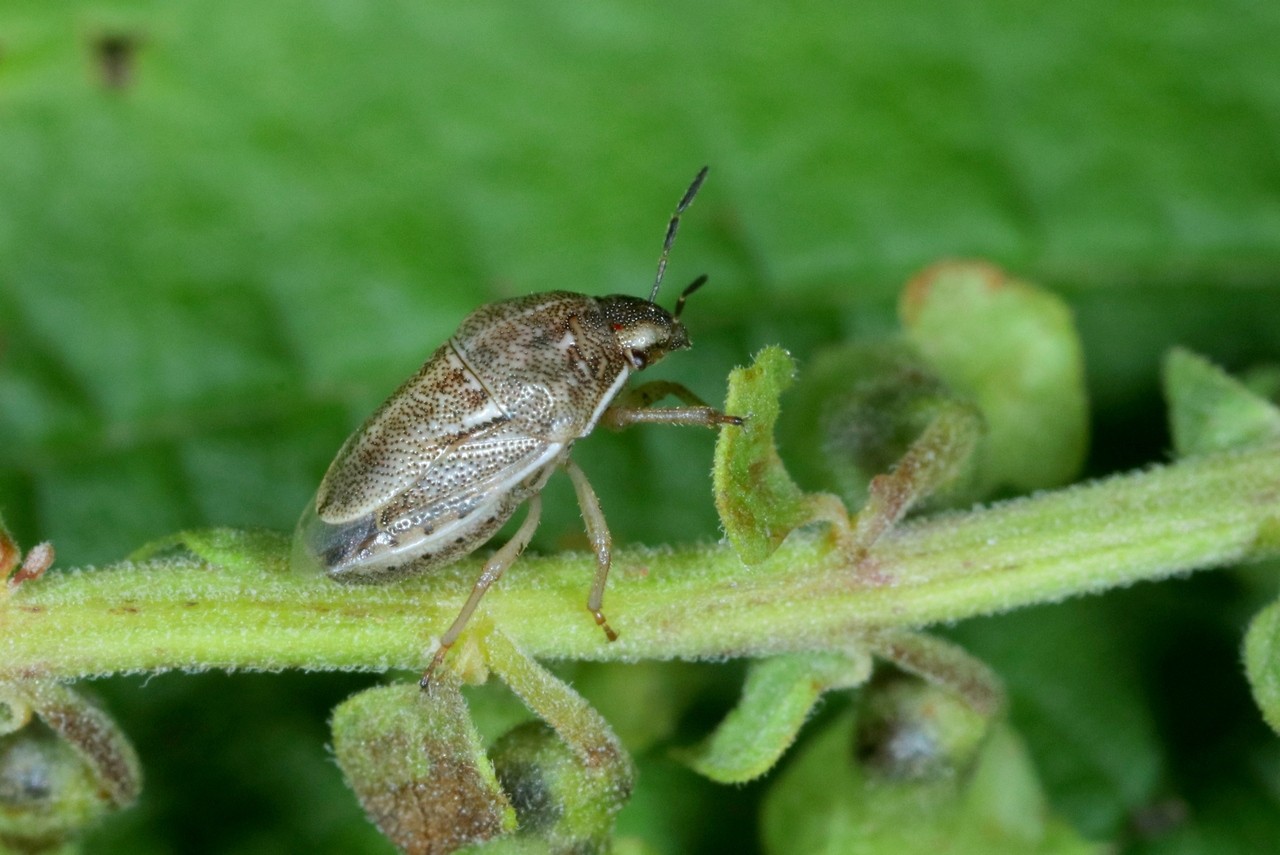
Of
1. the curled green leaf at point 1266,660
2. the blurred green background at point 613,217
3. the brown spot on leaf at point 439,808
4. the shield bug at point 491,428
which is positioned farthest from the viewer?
the blurred green background at point 613,217

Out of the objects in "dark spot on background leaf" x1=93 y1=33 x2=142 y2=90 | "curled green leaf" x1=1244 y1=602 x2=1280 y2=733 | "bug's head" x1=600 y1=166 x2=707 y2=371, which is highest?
"dark spot on background leaf" x1=93 y1=33 x2=142 y2=90

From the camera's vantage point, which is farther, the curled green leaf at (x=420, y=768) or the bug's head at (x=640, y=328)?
Answer: the bug's head at (x=640, y=328)

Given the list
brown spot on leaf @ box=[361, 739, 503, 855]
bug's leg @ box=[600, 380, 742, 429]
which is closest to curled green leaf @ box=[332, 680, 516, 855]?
brown spot on leaf @ box=[361, 739, 503, 855]

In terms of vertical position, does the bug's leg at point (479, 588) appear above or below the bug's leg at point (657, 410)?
above

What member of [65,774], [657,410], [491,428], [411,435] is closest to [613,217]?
[657,410]

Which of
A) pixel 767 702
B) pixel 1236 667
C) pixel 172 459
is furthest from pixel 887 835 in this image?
pixel 172 459

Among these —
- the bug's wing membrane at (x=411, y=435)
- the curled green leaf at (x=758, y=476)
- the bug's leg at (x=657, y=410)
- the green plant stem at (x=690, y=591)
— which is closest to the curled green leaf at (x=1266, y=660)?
the green plant stem at (x=690, y=591)

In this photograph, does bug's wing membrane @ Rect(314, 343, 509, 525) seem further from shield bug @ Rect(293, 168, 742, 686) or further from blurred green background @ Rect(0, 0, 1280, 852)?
blurred green background @ Rect(0, 0, 1280, 852)

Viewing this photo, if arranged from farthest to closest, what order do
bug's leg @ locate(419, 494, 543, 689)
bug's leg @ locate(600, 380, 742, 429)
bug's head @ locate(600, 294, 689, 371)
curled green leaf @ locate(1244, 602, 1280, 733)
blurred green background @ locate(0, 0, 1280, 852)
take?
blurred green background @ locate(0, 0, 1280, 852), bug's head @ locate(600, 294, 689, 371), bug's leg @ locate(600, 380, 742, 429), curled green leaf @ locate(1244, 602, 1280, 733), bug's leg @ locate(419, 494, 543, 689)

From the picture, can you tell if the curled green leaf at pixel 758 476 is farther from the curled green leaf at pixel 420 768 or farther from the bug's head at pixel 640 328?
the bug's head at pixel 640 328

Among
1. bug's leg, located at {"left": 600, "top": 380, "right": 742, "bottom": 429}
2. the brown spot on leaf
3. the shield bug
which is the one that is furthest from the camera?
bug's leg, located at {"left": 600, "top": 380, "right": 742, "bottom": 429}
